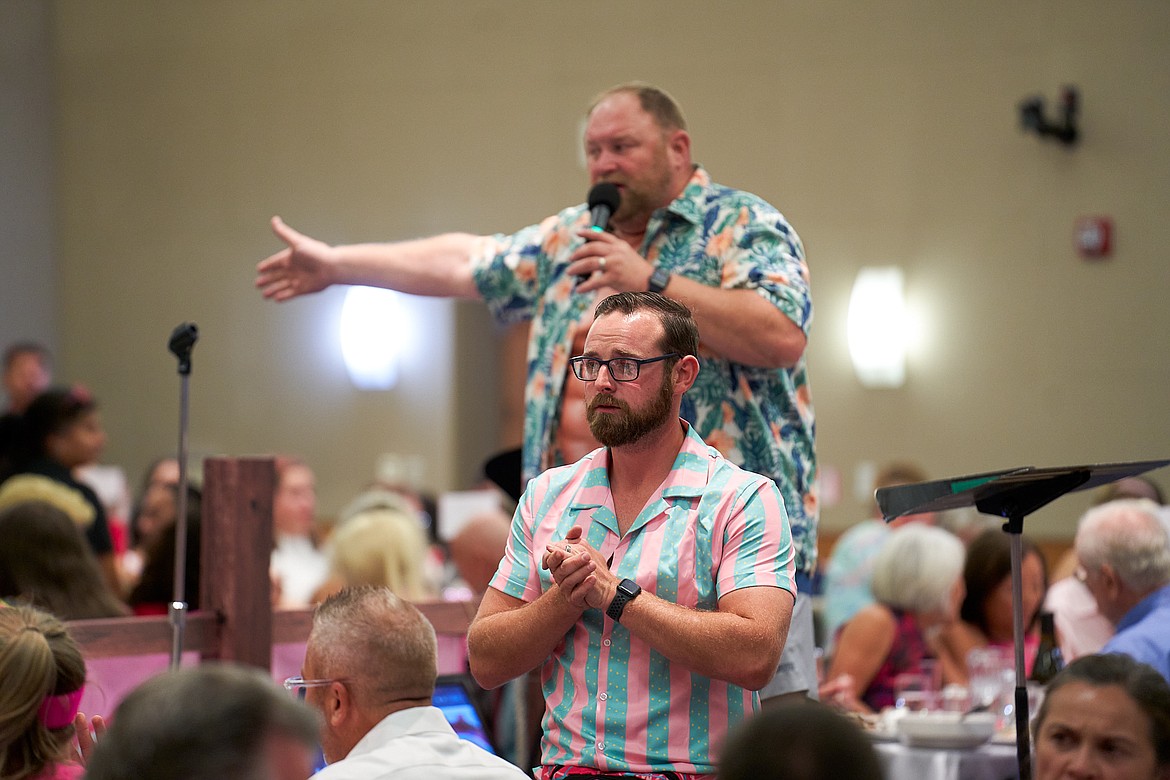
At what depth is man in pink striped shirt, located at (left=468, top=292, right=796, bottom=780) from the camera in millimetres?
2121

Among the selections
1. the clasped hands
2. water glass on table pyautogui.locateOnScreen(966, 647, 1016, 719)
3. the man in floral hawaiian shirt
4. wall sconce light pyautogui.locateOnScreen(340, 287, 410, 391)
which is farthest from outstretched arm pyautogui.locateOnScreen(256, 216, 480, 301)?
wall sconce light pyautogui.locateOnScreen(340, 287, 410, 391)

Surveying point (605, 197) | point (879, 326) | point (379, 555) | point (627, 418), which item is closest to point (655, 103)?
point (605, 197)

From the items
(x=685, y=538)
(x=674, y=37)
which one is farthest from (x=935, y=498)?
(x=674, y=37)

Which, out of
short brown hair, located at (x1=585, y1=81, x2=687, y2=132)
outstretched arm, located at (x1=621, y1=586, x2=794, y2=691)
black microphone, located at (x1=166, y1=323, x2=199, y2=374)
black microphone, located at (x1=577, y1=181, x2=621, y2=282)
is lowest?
outstretched arm, located at (x1=621, y1=586, x2=794, y2=691)

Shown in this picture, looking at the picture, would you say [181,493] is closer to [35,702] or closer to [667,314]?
[35,702]

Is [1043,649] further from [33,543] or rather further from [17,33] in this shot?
[17,33]

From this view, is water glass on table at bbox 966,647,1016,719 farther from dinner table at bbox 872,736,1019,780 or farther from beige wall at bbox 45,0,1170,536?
beige wall at bbox 45,0,1170,536

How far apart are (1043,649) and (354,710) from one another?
2405 mm

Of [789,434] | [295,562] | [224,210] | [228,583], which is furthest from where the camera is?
[224,210]

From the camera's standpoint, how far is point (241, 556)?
3.50 m

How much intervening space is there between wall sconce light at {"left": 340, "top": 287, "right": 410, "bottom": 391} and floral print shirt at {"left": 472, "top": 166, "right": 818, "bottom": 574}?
630cm

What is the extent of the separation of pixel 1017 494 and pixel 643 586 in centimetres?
77

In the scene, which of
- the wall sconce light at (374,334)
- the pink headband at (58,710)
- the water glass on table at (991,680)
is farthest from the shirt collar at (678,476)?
the wall sconce light at (374,334)

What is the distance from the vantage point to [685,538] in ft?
7.36
